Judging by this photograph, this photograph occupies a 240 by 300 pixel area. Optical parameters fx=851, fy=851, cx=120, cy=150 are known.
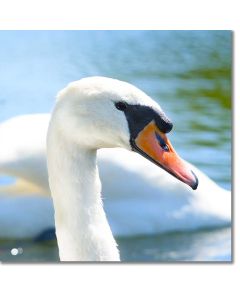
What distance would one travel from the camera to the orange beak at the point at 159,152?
240 centimetres

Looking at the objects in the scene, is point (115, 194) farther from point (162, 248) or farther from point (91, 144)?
point (91, 144)

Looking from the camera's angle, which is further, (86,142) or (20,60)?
(20,60)

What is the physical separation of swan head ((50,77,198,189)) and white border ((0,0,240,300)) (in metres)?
0.78

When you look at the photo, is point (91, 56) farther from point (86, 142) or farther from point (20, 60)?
point (86, 142)

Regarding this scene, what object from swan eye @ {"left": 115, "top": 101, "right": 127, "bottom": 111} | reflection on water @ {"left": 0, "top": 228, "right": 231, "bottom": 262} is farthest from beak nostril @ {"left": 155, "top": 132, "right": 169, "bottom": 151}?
reflection on water @ {"left": 0, "top": 228, "right": 231, "bottom": 262}

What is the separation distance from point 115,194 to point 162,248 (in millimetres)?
288

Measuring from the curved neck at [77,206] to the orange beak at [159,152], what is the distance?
148mm

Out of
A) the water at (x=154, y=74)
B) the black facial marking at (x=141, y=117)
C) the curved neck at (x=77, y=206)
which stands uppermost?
the water at (x=154, y=74)
